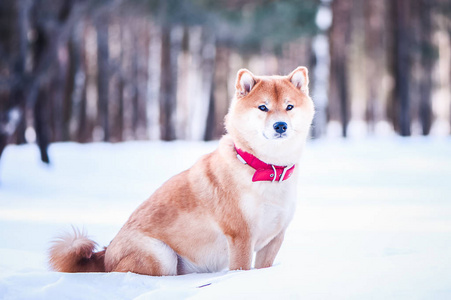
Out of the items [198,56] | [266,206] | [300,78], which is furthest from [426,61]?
[266,206]

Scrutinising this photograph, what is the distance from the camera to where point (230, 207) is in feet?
9.93

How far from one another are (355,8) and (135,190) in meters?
16.6

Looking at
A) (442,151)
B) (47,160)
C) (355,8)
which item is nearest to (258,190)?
(47,160)

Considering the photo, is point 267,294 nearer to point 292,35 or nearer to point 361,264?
point 361,264

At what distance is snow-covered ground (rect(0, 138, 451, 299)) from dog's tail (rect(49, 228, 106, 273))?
14 cm

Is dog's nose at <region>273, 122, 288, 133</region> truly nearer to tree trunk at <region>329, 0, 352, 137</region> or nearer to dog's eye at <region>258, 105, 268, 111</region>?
dog's eye at <region>258, 105, 268, 111</region>

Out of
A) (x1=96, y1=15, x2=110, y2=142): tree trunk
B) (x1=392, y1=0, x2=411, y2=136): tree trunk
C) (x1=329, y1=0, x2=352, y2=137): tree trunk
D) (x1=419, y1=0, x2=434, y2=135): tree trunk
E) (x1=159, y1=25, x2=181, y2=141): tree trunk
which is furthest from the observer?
(x1=329, y1=0, x2=352, y2=137): tree trunk

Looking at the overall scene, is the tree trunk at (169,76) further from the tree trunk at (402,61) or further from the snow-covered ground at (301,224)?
the tree trunk at (402,61)

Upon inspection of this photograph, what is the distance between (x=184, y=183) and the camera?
326cm

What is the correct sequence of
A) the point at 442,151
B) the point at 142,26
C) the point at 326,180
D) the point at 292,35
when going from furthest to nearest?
1. the point at 142,26
2. the point at 292,35
3. the point at 442,151
4. the point at 326,180

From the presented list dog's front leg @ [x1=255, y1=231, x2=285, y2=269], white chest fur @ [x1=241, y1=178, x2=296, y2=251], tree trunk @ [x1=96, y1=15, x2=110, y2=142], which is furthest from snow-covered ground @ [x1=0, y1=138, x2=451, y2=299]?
tree trunk @ [x1=96, y1=15, x2=110, y2=142]

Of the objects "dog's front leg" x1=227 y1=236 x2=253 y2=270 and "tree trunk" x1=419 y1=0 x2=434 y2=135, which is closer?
"dog's front leg" x1=227 y1=236 x2=253 y2=270

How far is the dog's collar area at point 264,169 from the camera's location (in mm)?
3033

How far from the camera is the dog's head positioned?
3.10 m
